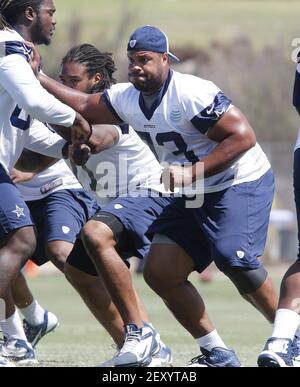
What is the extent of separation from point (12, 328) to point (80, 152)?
1806 mm

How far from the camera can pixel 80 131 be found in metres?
7.80

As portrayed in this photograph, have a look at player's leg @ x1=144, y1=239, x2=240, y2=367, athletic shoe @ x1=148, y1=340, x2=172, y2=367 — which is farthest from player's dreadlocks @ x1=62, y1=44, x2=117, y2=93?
athletic shoe @ x1=148, y1=340, x2=172, y2=367

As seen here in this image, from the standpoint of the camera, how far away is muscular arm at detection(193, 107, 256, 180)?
743cm

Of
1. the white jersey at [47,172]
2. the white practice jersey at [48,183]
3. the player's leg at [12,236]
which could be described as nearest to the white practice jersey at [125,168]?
the white jersey at [47,172]

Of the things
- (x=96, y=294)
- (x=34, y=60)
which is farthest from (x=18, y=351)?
(x=34, y=60)

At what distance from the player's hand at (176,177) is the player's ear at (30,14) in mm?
1470

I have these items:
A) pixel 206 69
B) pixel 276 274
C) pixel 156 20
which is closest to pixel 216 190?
pixel 276 274

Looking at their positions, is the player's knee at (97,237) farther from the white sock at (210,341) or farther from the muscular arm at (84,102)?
the white sock at (210,341)

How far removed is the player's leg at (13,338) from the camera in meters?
8.70

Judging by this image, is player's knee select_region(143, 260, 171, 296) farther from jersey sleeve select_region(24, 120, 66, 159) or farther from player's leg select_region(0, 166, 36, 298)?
jersey sleeve select_region(24, 120, 66, 159)

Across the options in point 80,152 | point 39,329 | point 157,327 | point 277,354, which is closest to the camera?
point 277,354

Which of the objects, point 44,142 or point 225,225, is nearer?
point 225,225

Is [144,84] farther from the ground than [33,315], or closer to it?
farther from the ground

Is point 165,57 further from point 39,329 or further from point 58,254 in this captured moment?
point 39,329
